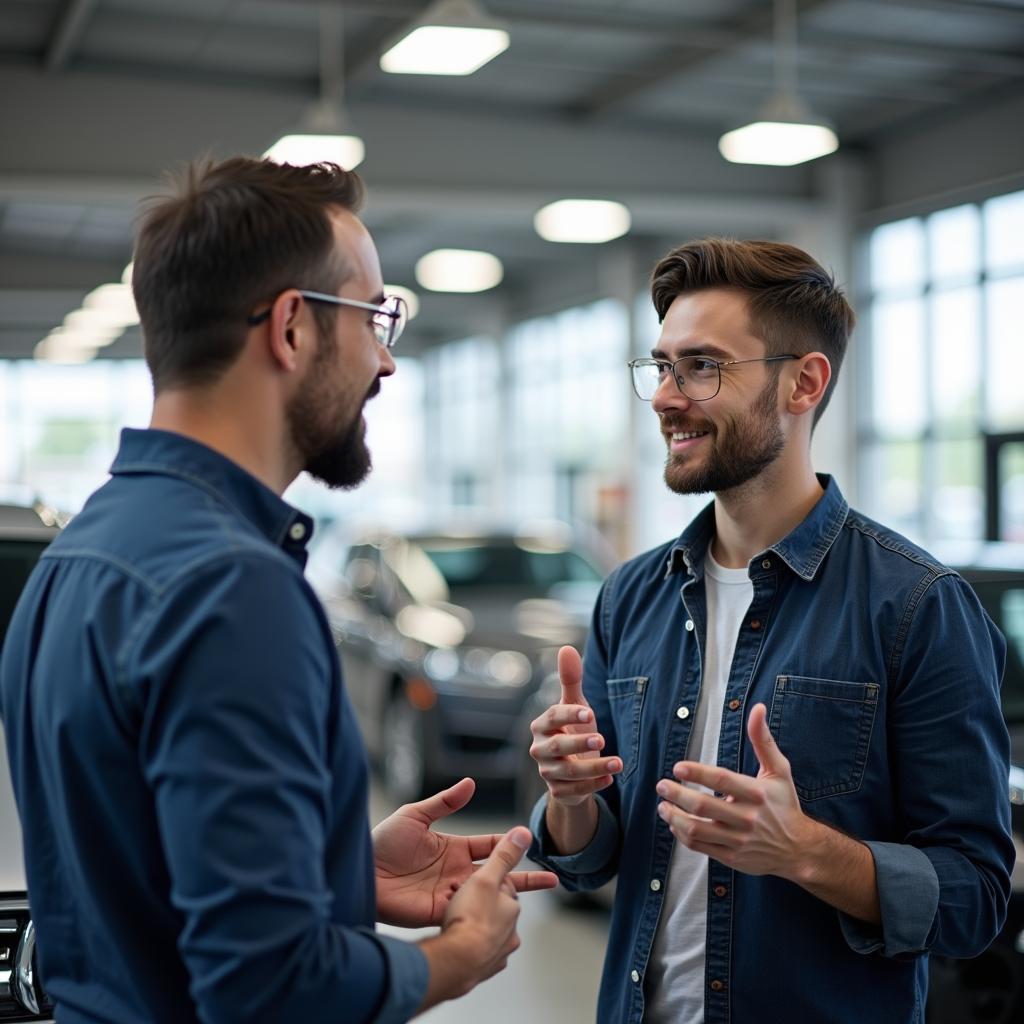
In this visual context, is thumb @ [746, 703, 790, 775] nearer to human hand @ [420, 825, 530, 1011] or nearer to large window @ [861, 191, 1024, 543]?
human hand @ [420, 825, 530, 1011]

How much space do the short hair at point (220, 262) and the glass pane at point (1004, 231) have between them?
36.5 feet

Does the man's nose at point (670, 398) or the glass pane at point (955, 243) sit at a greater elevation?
the glass pane at point (955, 243)

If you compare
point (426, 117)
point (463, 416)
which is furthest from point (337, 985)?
point (463, 416)

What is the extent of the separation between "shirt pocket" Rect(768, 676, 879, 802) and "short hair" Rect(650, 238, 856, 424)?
0.56 metres

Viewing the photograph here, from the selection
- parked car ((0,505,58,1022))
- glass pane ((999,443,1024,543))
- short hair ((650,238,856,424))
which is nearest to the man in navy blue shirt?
parked car ((0,505,58,1022))

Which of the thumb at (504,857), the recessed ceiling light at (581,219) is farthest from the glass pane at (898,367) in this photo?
the thumb at (504,857)

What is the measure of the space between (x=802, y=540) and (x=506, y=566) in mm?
6370

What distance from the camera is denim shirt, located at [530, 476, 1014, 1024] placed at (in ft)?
6.50

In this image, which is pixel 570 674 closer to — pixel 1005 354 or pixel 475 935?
pixel 475 935

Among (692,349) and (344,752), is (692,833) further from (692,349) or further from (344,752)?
(692,349)

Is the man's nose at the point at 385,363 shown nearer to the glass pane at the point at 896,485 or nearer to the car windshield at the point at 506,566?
the car windshield at the point at 506,566

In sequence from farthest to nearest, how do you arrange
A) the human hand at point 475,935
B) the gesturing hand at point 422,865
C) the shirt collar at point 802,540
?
the shirt collar at point 802,540 → the gesturing hand at point 422,865 → the human hand at point 475,935

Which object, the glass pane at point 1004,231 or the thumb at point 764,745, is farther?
the glass pane at point 1004,231

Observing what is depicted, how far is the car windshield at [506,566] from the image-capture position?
27.5 ft
